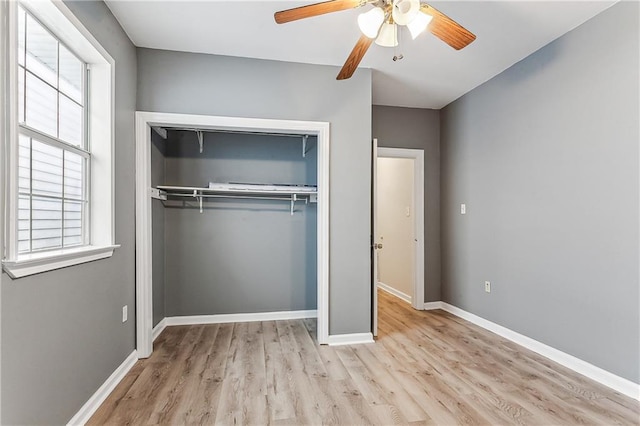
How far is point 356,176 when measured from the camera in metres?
3.00

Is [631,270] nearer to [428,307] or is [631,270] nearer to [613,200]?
[613,200]

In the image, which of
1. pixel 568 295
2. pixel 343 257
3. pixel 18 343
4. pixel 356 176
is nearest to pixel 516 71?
pixel 356 176

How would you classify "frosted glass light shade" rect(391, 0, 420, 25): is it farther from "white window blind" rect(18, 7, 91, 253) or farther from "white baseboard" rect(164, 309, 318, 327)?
"white baseboard" rect(164, 309, 318, 327)

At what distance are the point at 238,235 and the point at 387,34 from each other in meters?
2.56

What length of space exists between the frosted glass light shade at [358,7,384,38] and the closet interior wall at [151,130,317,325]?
2.04m

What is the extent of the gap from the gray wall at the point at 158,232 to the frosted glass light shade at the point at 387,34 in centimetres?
228

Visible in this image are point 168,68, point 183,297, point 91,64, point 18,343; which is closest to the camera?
point 18,343

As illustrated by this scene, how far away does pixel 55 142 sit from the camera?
1693 millimetres

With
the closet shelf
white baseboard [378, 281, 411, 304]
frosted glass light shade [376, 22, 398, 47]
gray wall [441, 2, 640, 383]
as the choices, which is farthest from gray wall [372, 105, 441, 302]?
frosted glass light shade [376, 22, 398, 47]

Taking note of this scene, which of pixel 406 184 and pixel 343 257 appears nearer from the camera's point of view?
pixel 343 257

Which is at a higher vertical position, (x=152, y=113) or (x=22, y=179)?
(x=152, y=113)

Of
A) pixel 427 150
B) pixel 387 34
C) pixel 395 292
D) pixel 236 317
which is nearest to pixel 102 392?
pixel 236 317

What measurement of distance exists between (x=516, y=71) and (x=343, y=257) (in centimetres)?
239

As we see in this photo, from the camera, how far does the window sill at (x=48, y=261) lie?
128 cm
